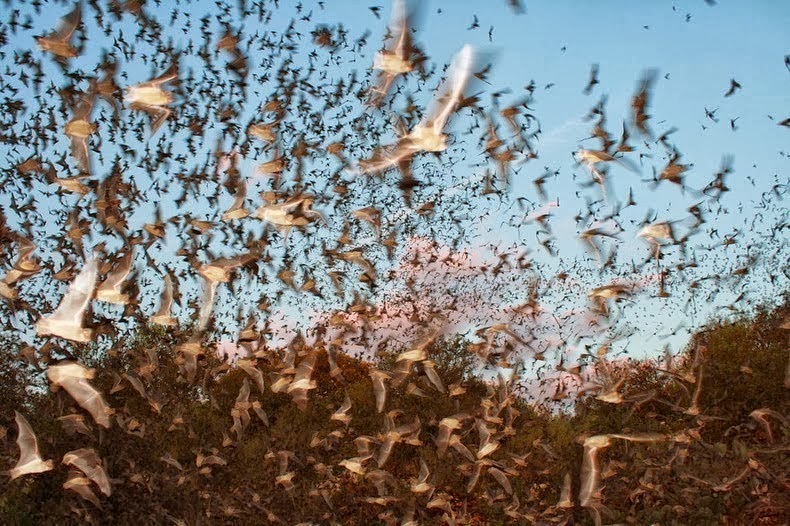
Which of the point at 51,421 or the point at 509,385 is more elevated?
the point at 509,385

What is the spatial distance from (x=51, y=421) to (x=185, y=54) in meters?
13.6

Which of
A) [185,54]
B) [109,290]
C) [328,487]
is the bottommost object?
[328,487]

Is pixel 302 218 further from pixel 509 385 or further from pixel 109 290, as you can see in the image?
pixel 509 385

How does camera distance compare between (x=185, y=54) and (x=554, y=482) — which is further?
(x=554, y=482)

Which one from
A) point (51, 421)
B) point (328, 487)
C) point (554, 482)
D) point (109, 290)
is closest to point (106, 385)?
point (51, 421)

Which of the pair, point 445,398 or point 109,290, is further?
point 445,398

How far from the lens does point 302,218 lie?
12.8 metres

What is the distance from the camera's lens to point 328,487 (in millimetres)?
22797

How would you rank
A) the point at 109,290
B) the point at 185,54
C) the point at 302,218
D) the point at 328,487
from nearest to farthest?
the point at 109,290, the point at 302,218, the point at 185,54, the point at 328,487

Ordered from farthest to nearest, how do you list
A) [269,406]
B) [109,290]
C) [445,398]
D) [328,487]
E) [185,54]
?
[269,406] < [445,398] < [328,487] < [185,54] < [109,290]

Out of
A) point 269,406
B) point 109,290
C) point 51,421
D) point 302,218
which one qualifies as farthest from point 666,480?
point 269,406

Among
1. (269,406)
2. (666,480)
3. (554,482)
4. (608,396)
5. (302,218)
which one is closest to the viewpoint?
(302,218)

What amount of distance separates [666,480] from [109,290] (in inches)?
504

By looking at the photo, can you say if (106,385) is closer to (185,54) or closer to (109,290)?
(185,54)
